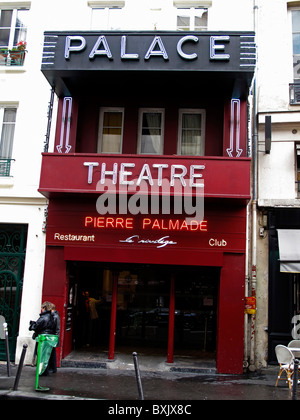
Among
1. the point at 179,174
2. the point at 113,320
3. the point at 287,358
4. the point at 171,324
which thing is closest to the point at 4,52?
the point at 179,174

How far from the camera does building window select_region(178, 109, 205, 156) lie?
12.3 metres

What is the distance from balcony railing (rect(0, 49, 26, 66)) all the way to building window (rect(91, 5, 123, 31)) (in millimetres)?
2309

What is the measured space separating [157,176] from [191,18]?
17.3 ft

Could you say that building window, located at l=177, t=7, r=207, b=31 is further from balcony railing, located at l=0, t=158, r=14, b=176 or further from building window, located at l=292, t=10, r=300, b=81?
balcony railing, located at l=0, t=158, r=14, b=176

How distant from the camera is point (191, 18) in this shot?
12773mm

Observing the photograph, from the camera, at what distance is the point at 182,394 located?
8.65 metres

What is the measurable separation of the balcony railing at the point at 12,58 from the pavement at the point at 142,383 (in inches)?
337

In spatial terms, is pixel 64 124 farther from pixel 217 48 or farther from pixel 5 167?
pixel 217 48

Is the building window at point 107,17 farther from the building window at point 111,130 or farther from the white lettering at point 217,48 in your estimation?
the white lettering at point 217,48

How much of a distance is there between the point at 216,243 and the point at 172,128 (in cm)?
350

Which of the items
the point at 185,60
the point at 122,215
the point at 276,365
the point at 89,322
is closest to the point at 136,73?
the point at 185,60

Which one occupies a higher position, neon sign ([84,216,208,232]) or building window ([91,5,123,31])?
building window ([91,5,123,31])

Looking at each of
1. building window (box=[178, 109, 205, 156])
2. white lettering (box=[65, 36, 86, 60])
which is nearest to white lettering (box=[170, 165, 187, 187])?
building window (box=[178, 109, 205, 156])

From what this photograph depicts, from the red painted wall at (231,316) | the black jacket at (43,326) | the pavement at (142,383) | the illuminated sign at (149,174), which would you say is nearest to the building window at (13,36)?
the illuminated sign at (149,174)
